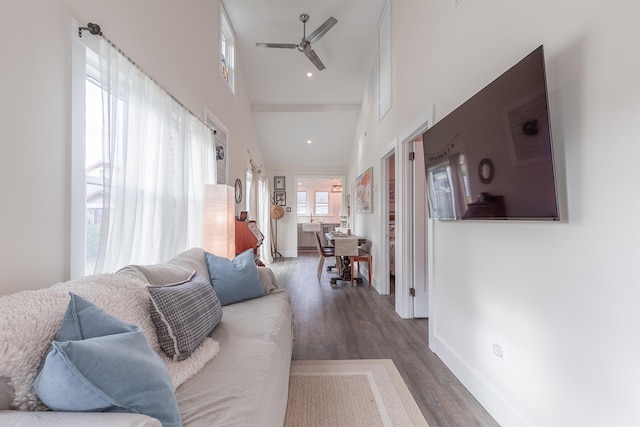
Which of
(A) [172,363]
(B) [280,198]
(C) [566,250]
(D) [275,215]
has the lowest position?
(A) [172,363]

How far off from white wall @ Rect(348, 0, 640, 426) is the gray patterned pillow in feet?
5.28

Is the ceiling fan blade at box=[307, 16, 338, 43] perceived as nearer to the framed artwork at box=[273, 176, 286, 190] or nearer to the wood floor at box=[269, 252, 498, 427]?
the wood floor at box=[269, 252, 498, 427]

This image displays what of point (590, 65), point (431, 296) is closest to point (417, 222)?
point (431, 296)

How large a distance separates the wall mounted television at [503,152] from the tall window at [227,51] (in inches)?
132

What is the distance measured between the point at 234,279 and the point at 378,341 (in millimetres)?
1399

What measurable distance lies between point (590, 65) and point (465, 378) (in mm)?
1807

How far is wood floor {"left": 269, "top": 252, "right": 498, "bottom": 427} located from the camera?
5.32 ft

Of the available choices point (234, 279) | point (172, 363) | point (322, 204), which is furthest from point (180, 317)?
point (322, 204)

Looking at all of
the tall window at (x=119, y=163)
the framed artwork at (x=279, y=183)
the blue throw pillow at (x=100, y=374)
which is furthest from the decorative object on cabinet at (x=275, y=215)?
the blue throw pillow at (x=100, y=374)

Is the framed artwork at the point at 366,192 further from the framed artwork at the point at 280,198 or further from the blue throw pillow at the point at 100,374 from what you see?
the blue throw pillow at the point at 100,374

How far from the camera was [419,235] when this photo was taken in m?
3.04

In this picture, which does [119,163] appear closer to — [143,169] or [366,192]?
[143,169]

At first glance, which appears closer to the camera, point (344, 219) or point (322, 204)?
point (344, 219)

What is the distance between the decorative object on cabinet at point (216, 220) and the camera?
2834 mm
